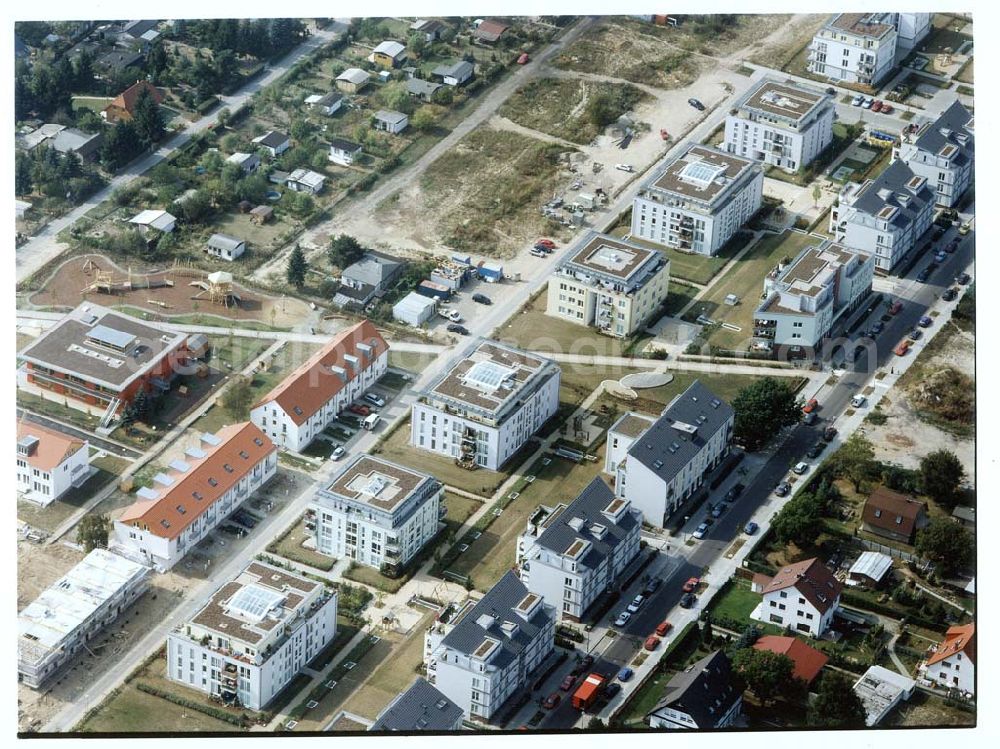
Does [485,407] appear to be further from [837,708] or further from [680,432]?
[837,708]

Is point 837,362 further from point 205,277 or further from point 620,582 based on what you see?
point 205,277

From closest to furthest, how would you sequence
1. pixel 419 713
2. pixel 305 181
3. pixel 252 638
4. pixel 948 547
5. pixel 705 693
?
pixel 419 713 < pixel 705 693 < pixel 252 638 < pixel 948 547 < pixel 305 181

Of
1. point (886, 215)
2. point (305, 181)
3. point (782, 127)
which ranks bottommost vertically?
point (305, 181)

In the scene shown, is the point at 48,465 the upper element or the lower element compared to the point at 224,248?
lower

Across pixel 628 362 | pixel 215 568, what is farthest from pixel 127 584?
pixel 628 362

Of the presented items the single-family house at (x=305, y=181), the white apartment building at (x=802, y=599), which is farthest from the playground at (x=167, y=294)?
the white apartment building at (x=802, y=599)

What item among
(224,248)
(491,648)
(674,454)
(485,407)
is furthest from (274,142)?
(491,648)

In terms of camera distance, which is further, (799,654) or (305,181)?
(305,181)
